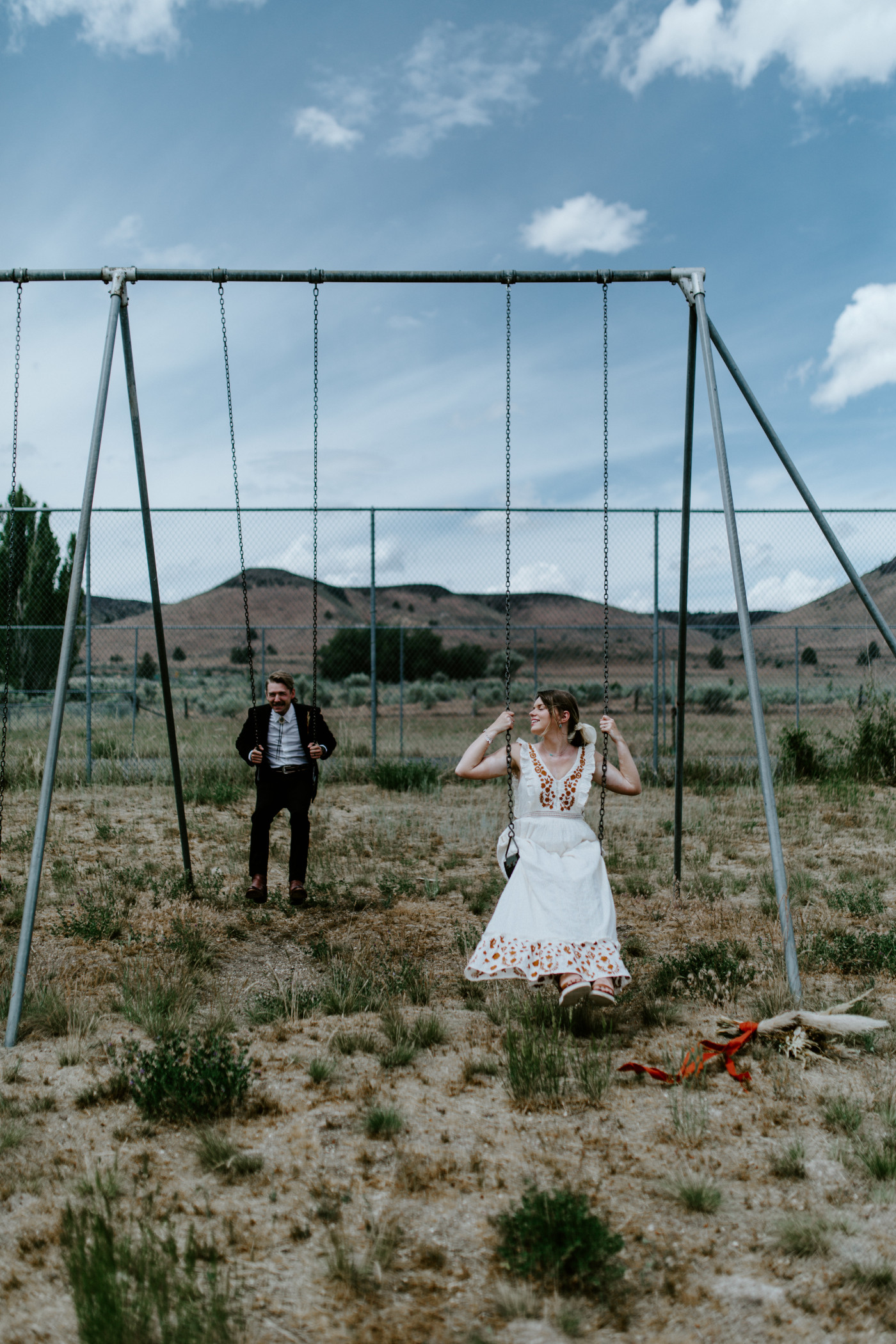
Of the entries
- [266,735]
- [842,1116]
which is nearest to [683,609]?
[266,735]

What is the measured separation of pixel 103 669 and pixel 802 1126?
25057mm

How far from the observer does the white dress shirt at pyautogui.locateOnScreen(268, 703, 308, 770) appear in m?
6.10

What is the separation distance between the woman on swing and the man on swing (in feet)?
5.61

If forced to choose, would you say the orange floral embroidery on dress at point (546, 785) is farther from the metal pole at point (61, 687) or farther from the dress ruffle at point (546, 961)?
the metal pole at point (61, 687)

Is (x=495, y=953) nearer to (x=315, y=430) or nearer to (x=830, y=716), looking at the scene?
(x=315, y=430)

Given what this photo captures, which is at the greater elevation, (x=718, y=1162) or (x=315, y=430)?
(x=315, y=430)

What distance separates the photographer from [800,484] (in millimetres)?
5340

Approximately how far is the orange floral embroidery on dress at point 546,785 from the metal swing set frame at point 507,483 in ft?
3.11

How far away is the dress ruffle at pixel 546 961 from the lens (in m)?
3.99

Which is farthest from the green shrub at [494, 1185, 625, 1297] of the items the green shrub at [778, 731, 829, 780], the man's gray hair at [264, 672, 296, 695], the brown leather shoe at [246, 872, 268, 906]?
the green shrub at [778, 731, 829, 780]

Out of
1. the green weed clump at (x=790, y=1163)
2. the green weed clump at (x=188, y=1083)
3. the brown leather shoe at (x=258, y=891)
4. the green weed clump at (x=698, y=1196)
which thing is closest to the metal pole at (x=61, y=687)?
the green weed clump at (x=188, y=1083)

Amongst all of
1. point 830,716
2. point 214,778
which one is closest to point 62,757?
point 214,778

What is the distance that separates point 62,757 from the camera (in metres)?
12.8

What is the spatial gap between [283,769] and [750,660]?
2.96 meters
